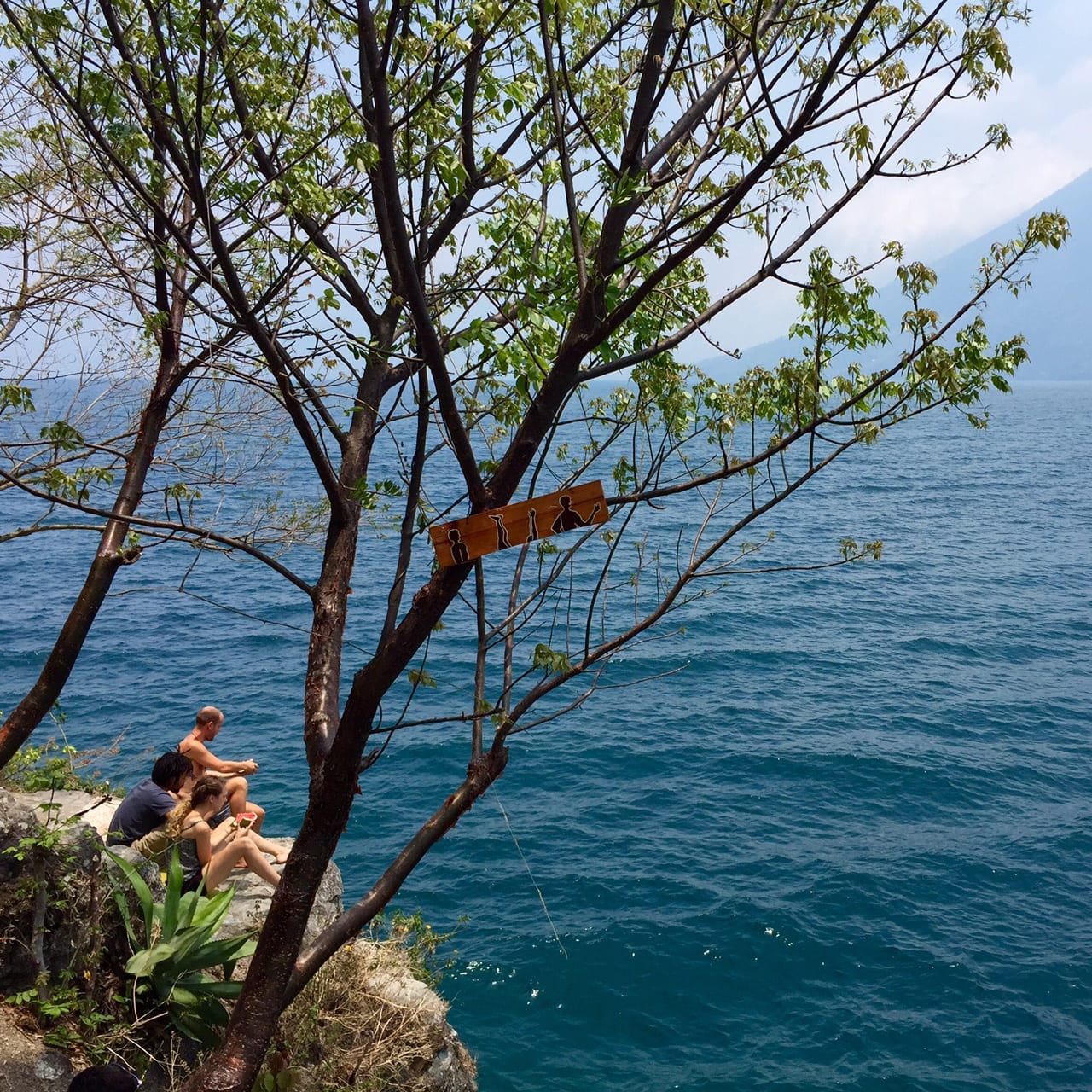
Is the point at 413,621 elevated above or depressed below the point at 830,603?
above

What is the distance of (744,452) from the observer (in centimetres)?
3141

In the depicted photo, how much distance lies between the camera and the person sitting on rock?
948cm

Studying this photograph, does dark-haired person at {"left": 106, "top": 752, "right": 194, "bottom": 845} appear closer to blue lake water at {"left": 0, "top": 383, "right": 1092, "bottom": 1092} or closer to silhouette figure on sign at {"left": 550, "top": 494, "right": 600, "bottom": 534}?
blue lake water at {"left": 0, "top": 383, "right": 1092, "bottom": 1092}

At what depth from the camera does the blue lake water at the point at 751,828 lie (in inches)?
463

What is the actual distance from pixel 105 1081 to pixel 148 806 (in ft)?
18.7

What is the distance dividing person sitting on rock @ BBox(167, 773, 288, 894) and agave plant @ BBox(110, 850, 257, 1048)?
3.52 ft

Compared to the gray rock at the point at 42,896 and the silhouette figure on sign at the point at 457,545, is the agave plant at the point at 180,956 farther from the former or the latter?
the silhouette figure on sign at the point at 457,545

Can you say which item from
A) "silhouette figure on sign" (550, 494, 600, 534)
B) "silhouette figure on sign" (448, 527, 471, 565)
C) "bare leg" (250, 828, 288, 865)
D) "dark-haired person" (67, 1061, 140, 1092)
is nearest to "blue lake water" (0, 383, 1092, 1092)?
"silhouette figure on sign" (448, 527, 471, 565)

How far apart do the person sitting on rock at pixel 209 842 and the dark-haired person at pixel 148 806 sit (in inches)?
6.3

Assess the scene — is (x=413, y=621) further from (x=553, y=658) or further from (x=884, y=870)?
(x=884, y=870)

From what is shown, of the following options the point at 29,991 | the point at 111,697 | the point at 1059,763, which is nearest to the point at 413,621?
the point at 29,991

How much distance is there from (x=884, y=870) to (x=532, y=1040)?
6.64m

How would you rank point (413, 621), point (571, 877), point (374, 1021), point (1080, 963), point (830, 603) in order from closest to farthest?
point (413, 621) < point (374, 1021) < point (1080, 963) < point (571, 877) < point (830, 603)

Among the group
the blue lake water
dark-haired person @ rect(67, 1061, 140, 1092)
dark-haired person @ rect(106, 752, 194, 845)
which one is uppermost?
dark-haired person @ rect(67, 1061, 140, 1092)
